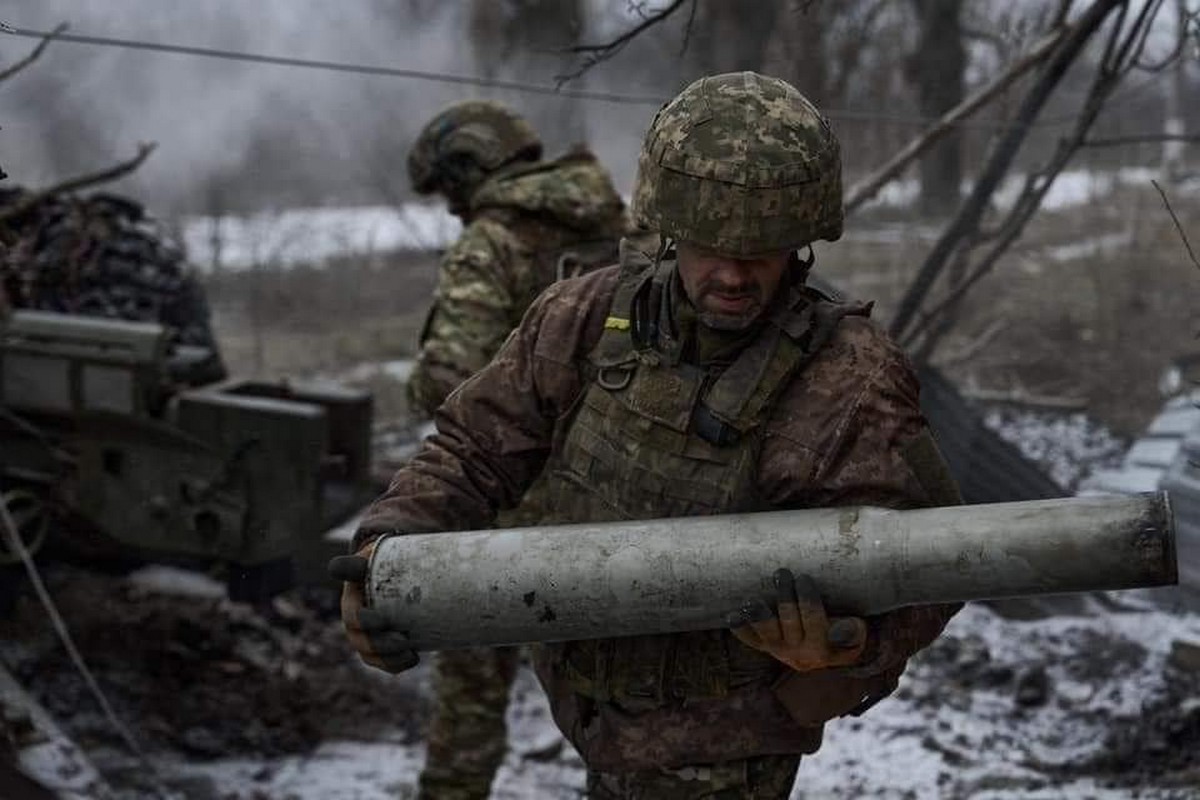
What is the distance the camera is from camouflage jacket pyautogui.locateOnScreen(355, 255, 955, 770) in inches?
93.2

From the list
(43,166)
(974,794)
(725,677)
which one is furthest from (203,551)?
(43,166)

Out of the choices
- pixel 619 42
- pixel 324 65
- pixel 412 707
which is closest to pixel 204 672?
pixel 412 707

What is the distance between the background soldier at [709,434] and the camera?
236 centimetres

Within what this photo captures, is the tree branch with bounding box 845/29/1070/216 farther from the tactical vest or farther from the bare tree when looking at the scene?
the tactical vest

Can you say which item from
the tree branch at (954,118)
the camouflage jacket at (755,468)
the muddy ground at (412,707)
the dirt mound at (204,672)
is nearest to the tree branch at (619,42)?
the tree branch at (954,118)

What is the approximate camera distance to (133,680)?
5.27m

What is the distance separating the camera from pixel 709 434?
2.45 m

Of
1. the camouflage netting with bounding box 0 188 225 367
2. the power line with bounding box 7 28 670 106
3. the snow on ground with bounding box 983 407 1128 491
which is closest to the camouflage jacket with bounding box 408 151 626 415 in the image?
the power line with bounding box 7 28 670 106

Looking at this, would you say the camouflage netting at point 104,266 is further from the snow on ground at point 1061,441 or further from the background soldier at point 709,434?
the snow on ground at point 1061,441

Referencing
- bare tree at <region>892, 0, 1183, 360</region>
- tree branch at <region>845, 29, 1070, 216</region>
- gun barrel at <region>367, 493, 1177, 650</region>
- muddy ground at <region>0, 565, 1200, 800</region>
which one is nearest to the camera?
gun barrel at <region>367, 493, 1177, 650</region>

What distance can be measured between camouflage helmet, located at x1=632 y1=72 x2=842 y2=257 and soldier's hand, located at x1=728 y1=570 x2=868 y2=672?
57 cm

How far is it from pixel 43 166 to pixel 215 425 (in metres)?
6.41

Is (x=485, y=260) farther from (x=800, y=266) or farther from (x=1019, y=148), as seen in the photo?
(x=1019, y=148)

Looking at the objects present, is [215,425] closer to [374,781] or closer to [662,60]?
[374,781]
